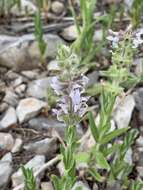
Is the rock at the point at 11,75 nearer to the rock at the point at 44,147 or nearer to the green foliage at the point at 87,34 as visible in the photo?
the green foliage at the point at 87,34

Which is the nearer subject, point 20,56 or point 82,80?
point 82,80

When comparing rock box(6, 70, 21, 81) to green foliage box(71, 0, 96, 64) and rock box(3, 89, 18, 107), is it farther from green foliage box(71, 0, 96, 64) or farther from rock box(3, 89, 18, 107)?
green foliage box(71, 0, 96, 64)

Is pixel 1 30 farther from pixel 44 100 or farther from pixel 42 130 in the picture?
pixel 42 130

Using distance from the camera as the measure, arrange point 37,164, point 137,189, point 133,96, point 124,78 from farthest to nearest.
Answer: point 133,96
point 124,78
point 37,164
point 137,189

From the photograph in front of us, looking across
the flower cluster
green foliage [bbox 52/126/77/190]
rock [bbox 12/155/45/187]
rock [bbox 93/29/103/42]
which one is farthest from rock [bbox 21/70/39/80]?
the flower cluster

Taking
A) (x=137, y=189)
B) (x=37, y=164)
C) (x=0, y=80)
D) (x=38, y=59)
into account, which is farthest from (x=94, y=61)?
(x=137, y=189)

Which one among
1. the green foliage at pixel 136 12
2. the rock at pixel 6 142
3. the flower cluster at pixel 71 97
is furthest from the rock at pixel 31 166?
the green foliage at pixel 136 12
